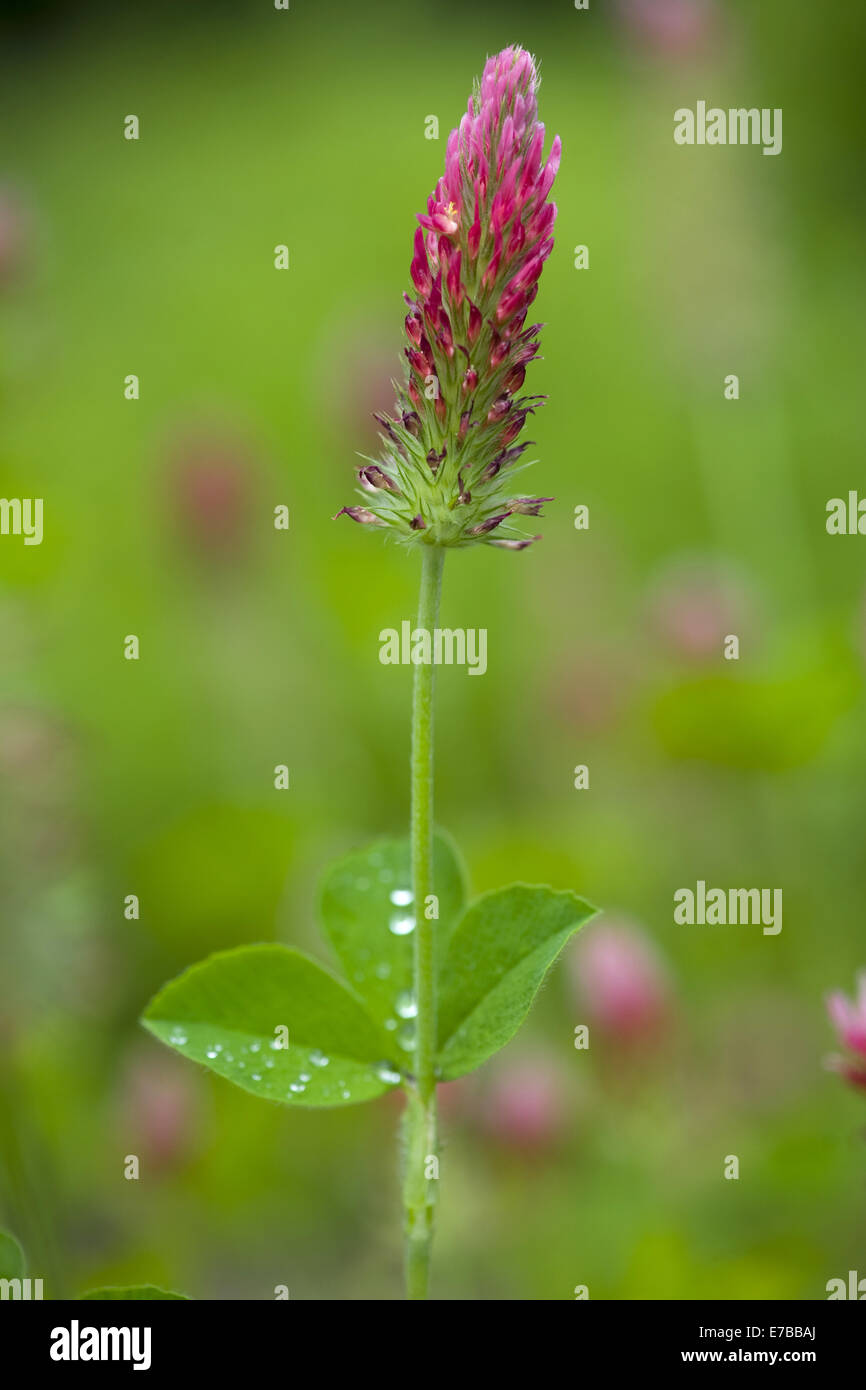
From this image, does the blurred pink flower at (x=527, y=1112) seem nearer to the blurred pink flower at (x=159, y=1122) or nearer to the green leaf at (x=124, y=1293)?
the blurred pink flower at (x=159, y=1122)

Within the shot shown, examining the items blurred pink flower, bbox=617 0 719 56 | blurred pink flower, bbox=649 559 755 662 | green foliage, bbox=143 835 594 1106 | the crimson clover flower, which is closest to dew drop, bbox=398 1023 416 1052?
green foliage, bbox=143 835 594 1106

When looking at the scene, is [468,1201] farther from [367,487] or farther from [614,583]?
[614,583]

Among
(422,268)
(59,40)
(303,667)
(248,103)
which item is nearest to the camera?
(422,268)

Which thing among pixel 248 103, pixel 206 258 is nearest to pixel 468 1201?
pixel 206 258

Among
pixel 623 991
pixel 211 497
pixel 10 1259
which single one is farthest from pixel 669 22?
pixel 10 1259
